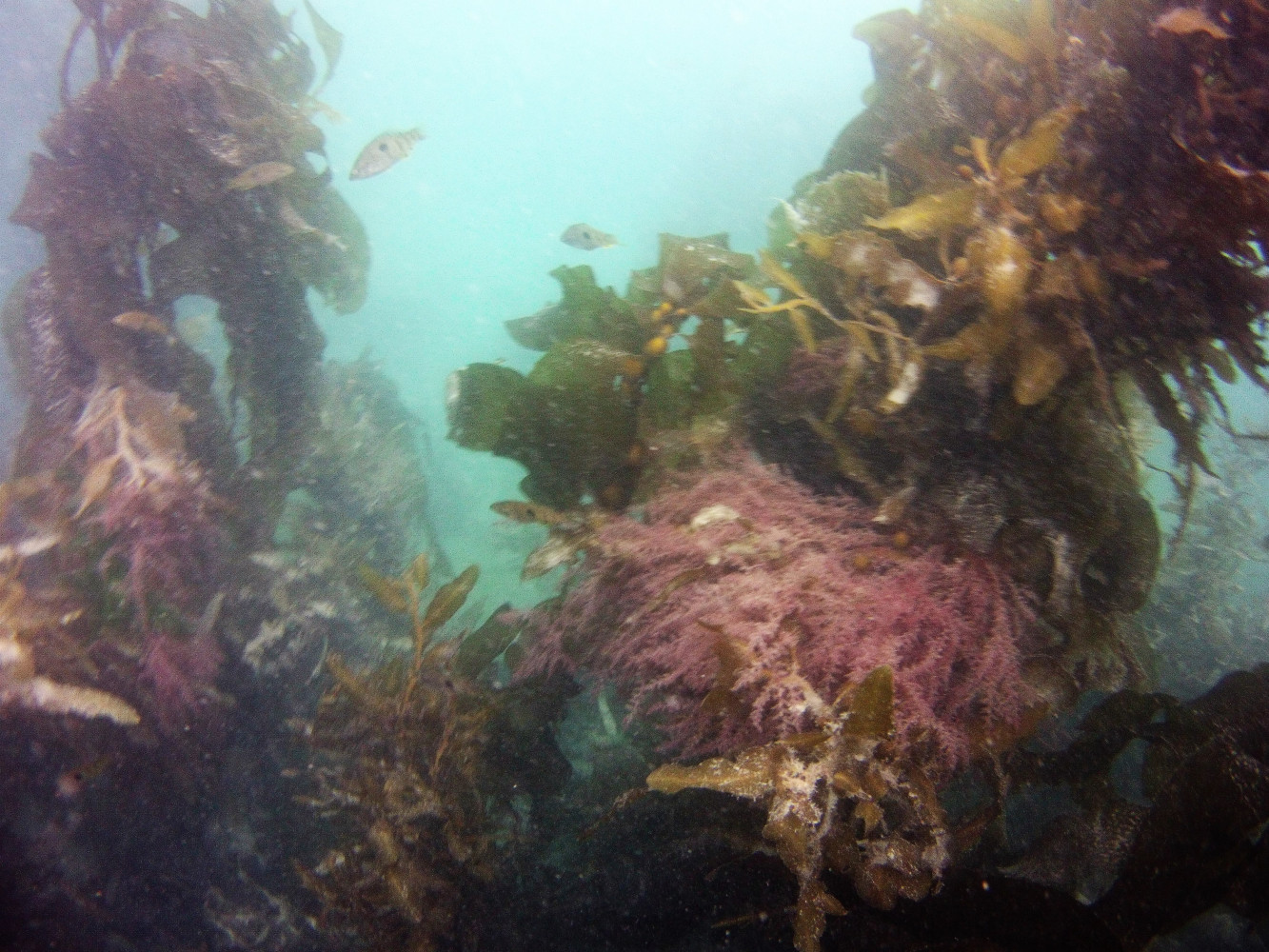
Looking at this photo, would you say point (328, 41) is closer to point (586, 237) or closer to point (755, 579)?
point (586, 237)

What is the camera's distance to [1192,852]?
1.50 meters

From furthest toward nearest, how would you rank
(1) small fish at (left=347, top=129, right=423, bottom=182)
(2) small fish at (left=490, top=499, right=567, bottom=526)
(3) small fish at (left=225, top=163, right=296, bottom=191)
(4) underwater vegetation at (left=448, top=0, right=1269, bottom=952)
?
(1) small fish at (left=347, top=129, right=423, bottom=182), (3) small fish at (left=225, top=163, right=296, bottom=191), (2) small fish at (left=490, top=499, right=567, bottom=526), (4) underwater vegetation at (left=448, top=0, right=1269, bottom=952)

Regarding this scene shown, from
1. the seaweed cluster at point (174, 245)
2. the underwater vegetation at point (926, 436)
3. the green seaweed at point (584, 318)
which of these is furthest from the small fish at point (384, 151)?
the underwater vegetation at point (926, 436)

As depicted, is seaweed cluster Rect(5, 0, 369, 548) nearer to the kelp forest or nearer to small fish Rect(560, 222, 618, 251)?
the kelp forest

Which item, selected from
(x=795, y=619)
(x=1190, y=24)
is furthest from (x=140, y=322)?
(x=1190, y=24)

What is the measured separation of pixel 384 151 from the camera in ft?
19.8

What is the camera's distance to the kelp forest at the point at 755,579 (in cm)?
149

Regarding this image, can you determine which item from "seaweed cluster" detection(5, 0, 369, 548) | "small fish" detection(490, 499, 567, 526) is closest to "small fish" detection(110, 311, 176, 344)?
"seaweed cluster" detection(5, 0, 369, 548)

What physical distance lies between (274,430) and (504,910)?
11.0 ft

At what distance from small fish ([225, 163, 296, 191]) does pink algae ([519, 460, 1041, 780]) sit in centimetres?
372

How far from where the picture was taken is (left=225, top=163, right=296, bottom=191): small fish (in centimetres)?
370

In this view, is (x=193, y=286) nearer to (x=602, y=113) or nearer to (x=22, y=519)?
(x=22, y=519)

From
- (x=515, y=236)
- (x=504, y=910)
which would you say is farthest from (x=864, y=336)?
(x=515, y=236)

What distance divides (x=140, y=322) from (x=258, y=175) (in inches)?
49.4
